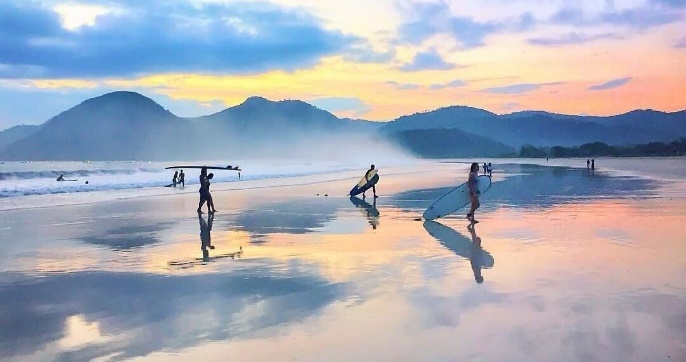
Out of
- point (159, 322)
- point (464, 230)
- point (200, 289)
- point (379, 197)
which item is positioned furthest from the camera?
point (379, 197)

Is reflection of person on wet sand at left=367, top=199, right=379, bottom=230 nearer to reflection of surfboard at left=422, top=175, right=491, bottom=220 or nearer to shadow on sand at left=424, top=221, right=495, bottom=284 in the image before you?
shadow on sand at left=424, top=221, right=495, bottom=284

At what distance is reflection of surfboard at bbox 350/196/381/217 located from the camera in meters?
20.4

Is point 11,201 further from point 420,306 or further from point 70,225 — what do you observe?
point 420,306

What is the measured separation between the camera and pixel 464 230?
50.7ft

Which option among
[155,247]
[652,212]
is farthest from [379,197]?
[155,247]

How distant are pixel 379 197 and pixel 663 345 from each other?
21.7m

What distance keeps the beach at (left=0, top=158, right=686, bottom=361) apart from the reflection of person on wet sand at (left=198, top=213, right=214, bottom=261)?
107mm

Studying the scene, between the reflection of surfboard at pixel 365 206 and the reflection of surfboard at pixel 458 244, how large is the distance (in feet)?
11.5

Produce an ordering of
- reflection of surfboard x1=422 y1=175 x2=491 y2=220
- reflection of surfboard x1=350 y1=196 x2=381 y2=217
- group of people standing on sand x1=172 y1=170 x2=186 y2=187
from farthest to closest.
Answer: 1. group of people standing on sand x1=172 y1=170 x2=186 y2=187
2. reflection of surfboard x1=350 y1=196 x2=381 y2=217
3. reflection of surfboard x1=422 y1=175 x2=491 y2=220

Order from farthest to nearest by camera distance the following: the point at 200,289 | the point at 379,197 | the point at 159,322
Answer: the point at 379,197 < the point at 200,289 < the point at 159,322

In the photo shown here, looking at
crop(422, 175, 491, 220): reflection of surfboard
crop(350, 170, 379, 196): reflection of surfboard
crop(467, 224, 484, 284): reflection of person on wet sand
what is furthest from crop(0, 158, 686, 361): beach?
crop(350, 170, 379, 196): reflection of surfboard

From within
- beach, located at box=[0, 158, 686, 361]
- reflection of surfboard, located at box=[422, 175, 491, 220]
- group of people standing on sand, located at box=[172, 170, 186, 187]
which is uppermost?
group of people standing on sand, located at box=[172, 170, 186, 187]

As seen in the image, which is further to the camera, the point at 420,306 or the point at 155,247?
the point at 155,247

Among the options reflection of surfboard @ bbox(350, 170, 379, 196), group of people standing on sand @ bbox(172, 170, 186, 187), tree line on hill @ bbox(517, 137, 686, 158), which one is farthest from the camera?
tree line on hill @ bbox(517, 137, 686, 158)
